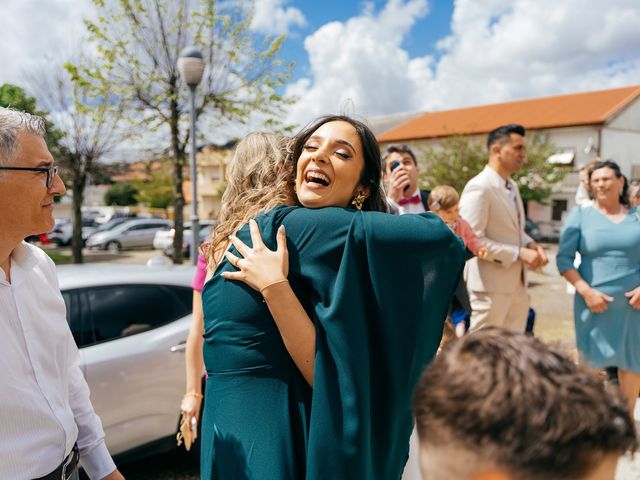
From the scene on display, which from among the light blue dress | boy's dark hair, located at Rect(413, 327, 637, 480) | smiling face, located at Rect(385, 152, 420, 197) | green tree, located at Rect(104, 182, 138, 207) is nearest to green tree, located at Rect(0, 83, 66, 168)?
smiling face, located at Rect(385, 152, 420, 197)

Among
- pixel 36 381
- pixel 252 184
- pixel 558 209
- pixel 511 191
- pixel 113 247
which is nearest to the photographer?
pixel 36 381

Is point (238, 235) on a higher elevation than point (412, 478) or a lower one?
higher

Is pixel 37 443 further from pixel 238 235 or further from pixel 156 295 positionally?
pixel 156 295

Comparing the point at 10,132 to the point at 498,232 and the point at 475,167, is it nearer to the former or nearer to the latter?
the point at 498,232

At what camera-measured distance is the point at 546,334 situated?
23.6 ft

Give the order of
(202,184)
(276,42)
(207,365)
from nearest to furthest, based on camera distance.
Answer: (207,365), (276,42), (202,184)

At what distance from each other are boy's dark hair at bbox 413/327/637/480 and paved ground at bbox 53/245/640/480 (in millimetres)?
88

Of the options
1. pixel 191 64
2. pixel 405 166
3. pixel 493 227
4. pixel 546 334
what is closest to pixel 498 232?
pixel 493 227

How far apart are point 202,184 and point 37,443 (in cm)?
5363

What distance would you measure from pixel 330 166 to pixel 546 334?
21.8 ft

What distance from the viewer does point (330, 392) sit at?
1.37 meters

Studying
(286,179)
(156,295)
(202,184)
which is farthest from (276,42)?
(202,184)

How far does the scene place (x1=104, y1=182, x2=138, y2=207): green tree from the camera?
175 feet

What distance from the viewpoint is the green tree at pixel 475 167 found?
26797mm
